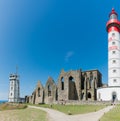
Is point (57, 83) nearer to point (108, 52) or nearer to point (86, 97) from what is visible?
point (86, 97)

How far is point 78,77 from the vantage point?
201ft

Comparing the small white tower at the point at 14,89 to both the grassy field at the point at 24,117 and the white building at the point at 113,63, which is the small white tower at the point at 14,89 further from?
the grassy field at the point at 24,117

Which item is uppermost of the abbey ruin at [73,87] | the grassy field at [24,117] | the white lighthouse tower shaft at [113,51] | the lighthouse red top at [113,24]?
the lighthouse red top at [113,24]

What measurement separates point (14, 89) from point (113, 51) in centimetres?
6256

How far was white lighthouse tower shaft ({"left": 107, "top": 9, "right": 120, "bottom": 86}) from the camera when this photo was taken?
5228 centimetres

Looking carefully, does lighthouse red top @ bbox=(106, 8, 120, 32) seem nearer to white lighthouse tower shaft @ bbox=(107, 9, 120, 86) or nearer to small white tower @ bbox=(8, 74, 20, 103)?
white lighthouse tower shaft @ bbox=(107, 9, 120, 86)

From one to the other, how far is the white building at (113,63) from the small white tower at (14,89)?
5795 cm

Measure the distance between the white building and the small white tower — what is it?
57.9 metres

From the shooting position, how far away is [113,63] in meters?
53.1

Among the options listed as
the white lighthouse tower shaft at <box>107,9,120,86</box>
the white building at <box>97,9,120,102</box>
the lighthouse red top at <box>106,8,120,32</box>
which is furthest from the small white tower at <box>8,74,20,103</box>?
the lighthouse red top at <box>106,8,120,32</box>

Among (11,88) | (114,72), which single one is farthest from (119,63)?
(11,88)

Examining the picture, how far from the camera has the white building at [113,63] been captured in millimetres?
50206

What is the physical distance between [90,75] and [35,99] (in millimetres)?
20380

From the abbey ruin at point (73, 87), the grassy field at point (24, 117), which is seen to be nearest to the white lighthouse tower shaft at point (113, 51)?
the abbey ruin at point (73, 87)
